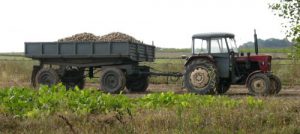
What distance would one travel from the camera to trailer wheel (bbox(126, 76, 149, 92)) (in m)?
20.2

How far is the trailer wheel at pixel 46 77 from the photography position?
19.8 meters

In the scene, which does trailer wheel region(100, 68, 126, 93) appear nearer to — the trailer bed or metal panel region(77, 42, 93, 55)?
the trailer bed

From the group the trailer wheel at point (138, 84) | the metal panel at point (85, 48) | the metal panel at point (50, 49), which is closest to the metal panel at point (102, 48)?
the metal panel at point (85, 48)

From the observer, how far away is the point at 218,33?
656 inches

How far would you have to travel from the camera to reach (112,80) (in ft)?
62.4

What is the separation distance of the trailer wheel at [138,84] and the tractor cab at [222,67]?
323cm

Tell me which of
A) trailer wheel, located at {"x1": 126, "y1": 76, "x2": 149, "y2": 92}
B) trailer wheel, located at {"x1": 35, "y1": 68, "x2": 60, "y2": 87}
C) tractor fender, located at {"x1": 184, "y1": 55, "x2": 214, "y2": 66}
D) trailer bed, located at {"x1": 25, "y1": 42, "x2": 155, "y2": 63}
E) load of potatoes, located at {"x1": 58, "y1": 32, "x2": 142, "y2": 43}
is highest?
load of potatoes, located at {"x1": 58, "y1": 32, "x2": 142, "y2": 43}

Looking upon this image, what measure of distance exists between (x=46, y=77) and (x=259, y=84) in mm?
8059

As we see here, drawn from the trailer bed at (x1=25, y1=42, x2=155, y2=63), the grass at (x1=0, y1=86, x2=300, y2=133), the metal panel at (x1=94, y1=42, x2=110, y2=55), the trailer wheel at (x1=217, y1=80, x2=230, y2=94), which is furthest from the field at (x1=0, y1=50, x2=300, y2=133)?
the metal panel at (x1=94, y1=42, x2=110, y2=55)

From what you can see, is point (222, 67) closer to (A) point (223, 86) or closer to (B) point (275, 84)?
(A) point (223, 86)

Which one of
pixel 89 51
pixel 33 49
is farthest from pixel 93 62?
pixel 33 49

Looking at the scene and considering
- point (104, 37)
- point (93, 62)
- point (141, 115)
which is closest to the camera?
point (141, 115)

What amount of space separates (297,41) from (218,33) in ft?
19.7

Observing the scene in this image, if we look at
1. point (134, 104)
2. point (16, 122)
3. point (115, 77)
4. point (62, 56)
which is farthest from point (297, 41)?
point (62, 56)
